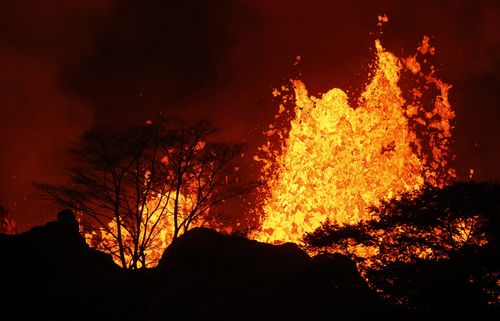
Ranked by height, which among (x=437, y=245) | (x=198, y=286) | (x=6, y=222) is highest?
(x=6, y=222)

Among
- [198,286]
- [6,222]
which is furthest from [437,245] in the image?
[6,222]

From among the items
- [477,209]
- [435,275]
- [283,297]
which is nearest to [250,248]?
[283,297]

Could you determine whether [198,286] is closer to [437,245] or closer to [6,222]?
[437,245]

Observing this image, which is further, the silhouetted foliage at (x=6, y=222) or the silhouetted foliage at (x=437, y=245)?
the silhouetted foliage at (x=6, y=222)

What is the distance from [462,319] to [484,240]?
2380 mm

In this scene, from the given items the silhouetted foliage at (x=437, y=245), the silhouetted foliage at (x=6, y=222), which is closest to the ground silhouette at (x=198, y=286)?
the silhouetted foliage at (x=437, y=245)

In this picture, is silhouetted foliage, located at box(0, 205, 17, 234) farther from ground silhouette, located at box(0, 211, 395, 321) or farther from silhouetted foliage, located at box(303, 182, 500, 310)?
silhouetted foliage, located at box(303, 182, 500, 310)

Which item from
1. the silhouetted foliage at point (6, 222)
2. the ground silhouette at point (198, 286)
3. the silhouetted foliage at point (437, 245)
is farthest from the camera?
the silhouetted foliage at point (6, 222)

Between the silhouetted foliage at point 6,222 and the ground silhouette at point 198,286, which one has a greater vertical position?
the silhouetted foliage at point 6,222

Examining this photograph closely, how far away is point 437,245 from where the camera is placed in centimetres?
1217

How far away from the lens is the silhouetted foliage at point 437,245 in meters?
11.0

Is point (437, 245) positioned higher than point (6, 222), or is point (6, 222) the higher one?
point (6, 222)

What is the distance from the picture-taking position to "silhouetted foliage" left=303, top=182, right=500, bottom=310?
1098cm

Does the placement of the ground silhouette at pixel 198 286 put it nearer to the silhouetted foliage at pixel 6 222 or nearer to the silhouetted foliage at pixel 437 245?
the silhouetted foliage at pixel 437 245
